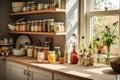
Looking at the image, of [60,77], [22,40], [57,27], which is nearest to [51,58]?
[57,27]

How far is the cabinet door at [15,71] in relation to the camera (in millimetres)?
2967

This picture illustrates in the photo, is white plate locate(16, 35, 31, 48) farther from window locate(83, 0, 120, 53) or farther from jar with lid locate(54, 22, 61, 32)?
window locate(83, 0, 120, 53)

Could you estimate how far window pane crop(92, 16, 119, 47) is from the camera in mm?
2769

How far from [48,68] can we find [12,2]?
159 centimetres

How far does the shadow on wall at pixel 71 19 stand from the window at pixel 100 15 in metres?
0.14

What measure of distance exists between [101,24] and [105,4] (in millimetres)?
265

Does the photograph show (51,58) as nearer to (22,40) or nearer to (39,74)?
(39,74)

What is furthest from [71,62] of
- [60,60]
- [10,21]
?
[10,21]

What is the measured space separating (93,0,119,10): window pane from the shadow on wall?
10.3 inches

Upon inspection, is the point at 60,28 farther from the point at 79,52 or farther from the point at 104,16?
the point at 104,16

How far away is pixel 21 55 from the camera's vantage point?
3443 millimetres

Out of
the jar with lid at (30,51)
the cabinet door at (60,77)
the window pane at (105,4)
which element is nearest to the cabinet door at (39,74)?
the cabinet door at (60,77)

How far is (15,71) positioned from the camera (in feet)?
10.2

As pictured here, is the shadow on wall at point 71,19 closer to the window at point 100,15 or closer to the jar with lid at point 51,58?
the window at point 100,15
